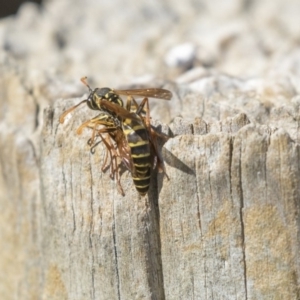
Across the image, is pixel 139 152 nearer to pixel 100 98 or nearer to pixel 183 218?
pixel 183 218

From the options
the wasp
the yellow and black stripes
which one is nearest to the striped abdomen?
the wasp

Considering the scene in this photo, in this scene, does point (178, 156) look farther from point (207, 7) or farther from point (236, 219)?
point (207, 7)

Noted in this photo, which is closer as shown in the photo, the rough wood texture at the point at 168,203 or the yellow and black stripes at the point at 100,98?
the rough wood texture at the point at 168,203

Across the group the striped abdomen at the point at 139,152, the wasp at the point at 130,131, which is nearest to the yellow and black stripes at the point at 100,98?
the wasp at the point at 130,131

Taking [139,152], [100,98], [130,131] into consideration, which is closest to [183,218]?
[139,152]

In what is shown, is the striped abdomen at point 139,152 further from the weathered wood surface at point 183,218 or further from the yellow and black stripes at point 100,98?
the yellow and black stripes at point 100,98

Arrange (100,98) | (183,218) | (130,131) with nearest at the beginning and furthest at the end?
(183,218) → (130,131) → (100,98)

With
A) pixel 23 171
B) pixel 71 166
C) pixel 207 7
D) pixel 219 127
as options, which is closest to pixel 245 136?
pixel 219 127
